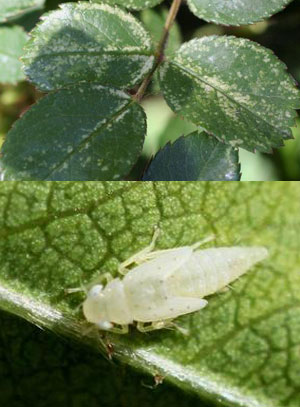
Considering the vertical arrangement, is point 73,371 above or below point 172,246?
below

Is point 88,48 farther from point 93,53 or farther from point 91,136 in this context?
point 91,136

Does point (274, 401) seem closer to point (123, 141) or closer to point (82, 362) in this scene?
point (82, 362)

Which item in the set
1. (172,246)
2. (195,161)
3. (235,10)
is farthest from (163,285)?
(235,10)

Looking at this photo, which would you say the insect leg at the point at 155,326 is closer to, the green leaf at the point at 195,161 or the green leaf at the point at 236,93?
the green leaf at the point at 195,161

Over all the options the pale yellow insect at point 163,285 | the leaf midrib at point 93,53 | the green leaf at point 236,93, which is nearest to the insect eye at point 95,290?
the pale yellow insect at point 163,285

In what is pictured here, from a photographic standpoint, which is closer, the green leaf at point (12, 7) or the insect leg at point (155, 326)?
the insect leg at point (155, 326)

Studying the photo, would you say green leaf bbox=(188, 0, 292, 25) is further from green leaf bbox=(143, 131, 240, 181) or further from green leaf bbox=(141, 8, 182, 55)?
green leaf bbox=(143, 131, 240, 181)
